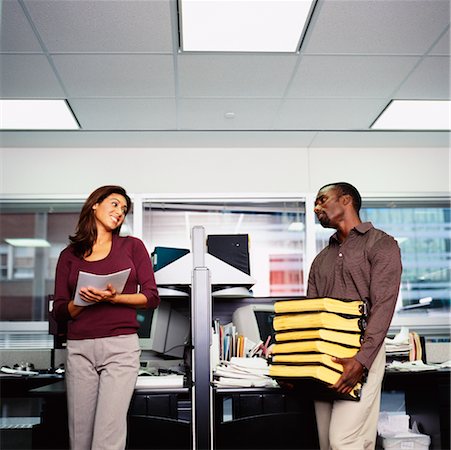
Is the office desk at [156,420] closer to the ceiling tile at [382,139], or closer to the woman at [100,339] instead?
the woman at [100,339]

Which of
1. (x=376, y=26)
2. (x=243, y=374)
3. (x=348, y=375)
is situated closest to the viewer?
(x=348, y=375)

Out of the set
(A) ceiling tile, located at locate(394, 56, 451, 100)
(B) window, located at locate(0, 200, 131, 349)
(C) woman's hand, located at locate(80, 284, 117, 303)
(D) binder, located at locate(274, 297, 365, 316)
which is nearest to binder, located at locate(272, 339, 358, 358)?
(D) binder, located at locate(274, 297, 365, 316)

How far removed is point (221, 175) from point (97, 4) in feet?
7.30

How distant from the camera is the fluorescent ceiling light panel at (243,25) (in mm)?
2773

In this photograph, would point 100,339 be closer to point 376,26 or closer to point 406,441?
point 406,441

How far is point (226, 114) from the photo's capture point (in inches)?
161

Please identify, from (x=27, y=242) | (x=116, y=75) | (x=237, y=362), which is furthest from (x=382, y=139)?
(x=27, y=242)

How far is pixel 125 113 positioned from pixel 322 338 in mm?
2491

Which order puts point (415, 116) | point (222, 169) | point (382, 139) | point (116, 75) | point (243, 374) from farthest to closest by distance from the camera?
point (222, 169)
point (382, 139)
point (415, 116)
point (116, 75)
point (243, 374)

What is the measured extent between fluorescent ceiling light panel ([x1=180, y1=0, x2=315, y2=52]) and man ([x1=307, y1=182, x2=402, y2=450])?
3.19ft

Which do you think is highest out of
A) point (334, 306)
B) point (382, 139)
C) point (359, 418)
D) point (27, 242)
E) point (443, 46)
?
point (443, 46)

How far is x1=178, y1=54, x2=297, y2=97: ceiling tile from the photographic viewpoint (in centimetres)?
328

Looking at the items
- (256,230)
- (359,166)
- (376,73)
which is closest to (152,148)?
(256,230)

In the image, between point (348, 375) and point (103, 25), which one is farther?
point (103, 25)
